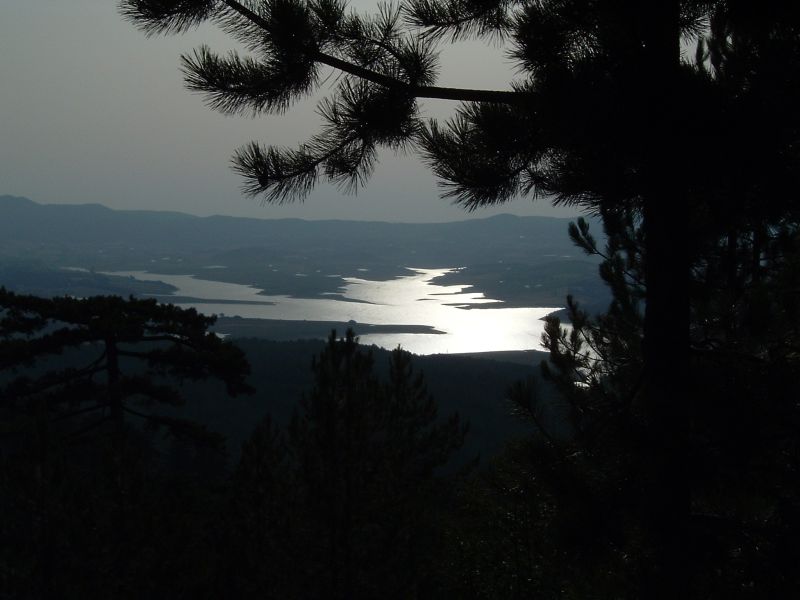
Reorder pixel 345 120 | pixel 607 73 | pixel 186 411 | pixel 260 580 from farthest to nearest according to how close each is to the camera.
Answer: pixel 186 411 → pixel 260 580 → pixel 345 120 → pixel 607 73

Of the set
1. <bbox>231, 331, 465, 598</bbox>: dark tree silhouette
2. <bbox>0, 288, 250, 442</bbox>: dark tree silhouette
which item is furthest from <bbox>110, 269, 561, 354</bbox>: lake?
<bbox>231, 331, 465, 598</bbox>: dark tree silhouette

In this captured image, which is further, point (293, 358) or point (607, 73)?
point (293, 358)

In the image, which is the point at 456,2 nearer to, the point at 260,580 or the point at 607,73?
the point at 607,73

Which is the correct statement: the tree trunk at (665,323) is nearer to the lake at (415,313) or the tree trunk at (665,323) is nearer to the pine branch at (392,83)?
the pine branch at (392,83)

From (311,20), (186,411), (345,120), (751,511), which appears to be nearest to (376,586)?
(751,511)

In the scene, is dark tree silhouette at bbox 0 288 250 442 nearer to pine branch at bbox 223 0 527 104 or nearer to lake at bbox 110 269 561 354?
pine branch at bbox 223 0 527 104

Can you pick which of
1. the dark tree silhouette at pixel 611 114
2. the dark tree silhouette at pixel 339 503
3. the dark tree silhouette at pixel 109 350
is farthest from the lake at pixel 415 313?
the dark tree silhouette at pixel 611 114
